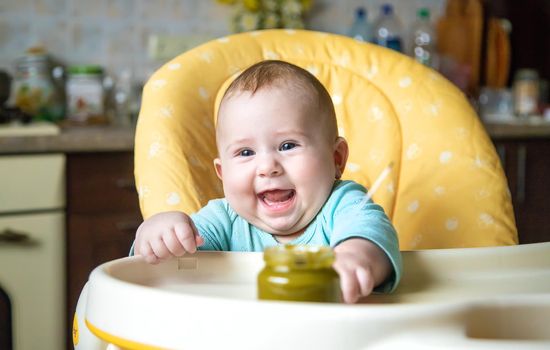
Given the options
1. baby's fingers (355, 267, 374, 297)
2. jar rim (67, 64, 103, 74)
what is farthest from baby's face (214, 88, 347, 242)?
jar rim (67, 64, 103, 74)

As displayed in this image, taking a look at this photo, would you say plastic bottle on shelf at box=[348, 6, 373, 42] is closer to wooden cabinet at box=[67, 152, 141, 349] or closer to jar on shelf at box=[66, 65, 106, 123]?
jar on shelf at box=[66, 65, 106, 123]

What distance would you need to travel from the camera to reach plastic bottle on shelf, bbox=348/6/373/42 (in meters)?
3.03

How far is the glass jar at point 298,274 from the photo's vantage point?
2.54ft

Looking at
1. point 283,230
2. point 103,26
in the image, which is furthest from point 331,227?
point 103,26

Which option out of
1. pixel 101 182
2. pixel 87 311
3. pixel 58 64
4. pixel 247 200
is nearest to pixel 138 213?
pixel 101 182

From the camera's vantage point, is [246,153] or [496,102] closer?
[246,153]

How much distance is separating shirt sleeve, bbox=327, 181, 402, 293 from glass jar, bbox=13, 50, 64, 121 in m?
1.62

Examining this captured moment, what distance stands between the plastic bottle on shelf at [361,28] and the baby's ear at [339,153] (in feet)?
6.14

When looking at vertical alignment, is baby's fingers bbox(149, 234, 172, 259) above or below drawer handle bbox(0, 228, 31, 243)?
above

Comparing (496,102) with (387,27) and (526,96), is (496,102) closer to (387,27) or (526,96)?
(526,96)

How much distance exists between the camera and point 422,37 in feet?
10.3

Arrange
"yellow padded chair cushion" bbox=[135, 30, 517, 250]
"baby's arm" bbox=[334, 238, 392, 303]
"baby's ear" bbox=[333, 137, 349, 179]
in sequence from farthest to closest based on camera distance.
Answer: "yellow padded chair cushion" bbox=[135, 30, 517, 250] < "baby's ear" bbox=[333, 137, 349, 179] < "baby's arm" bbox=[334, 238, 392, 303]

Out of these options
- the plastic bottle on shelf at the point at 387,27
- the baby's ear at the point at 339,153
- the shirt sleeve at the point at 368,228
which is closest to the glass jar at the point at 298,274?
the shirt sleeve at the point at 368,228

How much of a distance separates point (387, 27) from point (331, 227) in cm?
205
